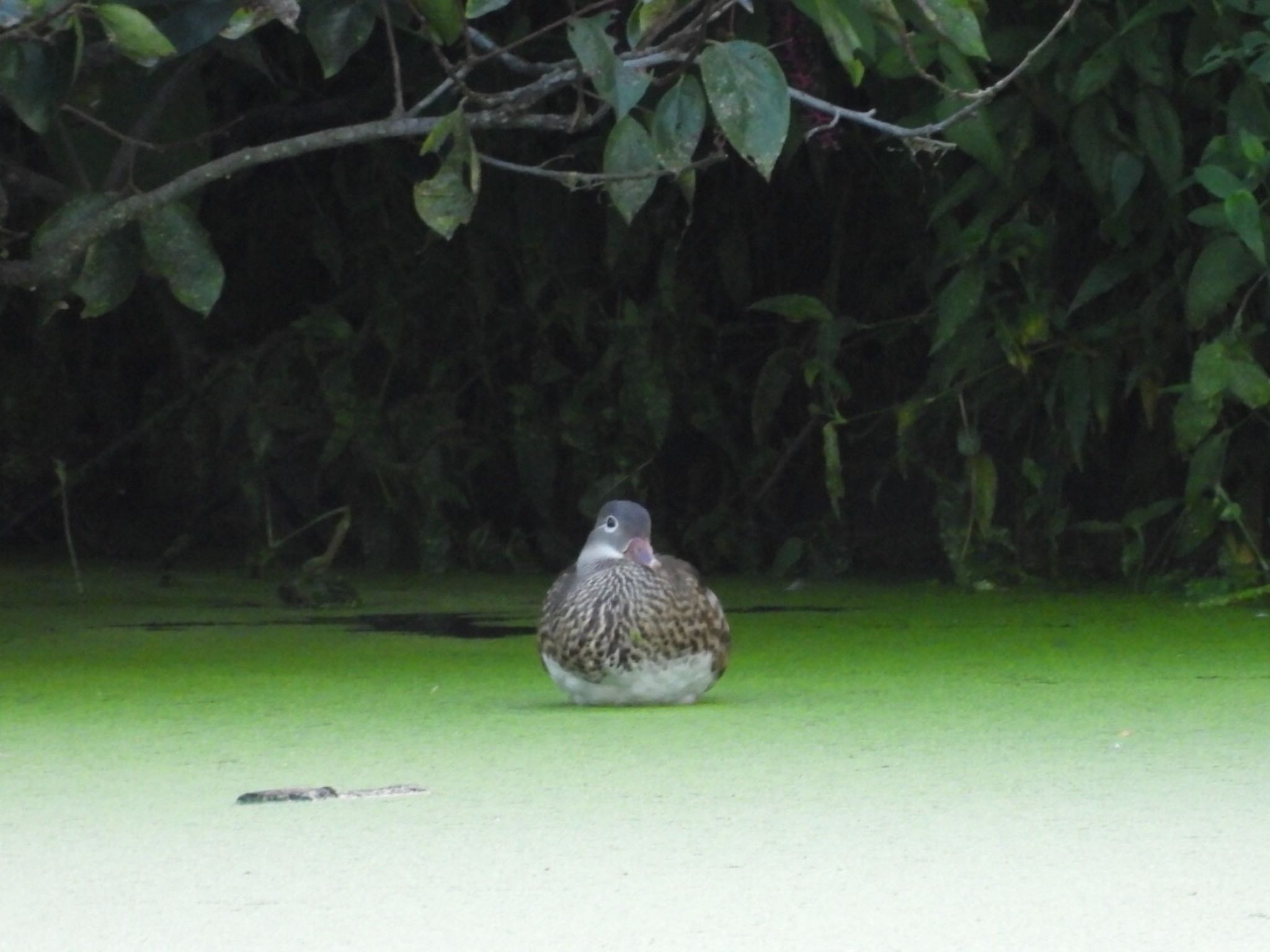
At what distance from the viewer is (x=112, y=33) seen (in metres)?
2.79

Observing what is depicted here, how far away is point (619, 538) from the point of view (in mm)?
3236

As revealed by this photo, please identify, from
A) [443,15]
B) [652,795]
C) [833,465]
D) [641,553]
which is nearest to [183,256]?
[443,15]

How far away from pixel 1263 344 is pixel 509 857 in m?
2.84

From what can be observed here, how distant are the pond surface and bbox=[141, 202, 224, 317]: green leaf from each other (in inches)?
21.7

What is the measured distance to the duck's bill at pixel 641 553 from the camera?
10.2 feet

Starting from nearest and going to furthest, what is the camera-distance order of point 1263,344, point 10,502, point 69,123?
point 69,123 < point 1263,344 < point 10,502

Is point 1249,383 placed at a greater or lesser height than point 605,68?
lesser

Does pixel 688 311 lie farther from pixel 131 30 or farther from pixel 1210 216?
pixel 131 30

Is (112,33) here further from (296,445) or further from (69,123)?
(296,445)

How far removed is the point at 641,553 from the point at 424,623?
106 centimetres

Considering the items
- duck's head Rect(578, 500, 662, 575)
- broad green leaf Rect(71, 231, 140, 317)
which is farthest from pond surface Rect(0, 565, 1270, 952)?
broad green leaf Rect(71, 231, 140, 317)

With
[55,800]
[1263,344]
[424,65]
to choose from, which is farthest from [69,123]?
[1263,344]

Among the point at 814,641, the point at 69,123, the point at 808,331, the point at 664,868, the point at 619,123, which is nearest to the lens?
the point at 664,868

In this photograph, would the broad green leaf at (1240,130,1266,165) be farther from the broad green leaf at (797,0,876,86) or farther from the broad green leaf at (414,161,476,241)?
the broad green leaf at (414,161,476,241)
